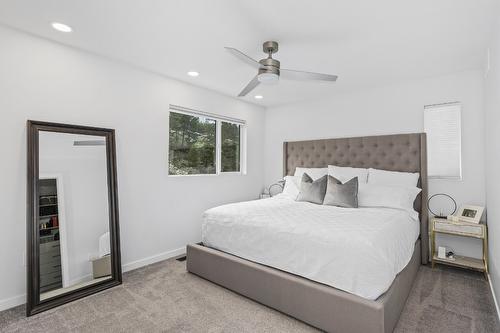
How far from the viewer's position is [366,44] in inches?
98.7

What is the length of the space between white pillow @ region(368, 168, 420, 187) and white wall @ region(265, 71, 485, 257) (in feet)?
1.00

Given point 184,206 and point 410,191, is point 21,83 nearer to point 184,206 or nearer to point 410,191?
point 184,206

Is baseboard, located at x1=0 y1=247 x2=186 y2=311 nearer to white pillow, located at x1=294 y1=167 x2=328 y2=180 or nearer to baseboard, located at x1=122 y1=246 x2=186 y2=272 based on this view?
baseboard, located at x1=122 y1=246 x2=186 y2=272

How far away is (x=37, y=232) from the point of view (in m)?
2.26

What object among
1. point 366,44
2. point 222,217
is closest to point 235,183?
point 222,217

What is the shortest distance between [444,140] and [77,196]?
14.0 ft

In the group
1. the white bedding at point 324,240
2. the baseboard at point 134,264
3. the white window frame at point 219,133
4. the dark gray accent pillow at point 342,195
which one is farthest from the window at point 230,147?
the dark gray accent pillow at point 342,195

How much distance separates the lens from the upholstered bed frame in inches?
67.5

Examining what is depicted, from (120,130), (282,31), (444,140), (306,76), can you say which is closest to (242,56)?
(282,31)

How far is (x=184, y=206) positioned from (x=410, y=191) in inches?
114

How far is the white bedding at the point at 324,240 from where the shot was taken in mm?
1744

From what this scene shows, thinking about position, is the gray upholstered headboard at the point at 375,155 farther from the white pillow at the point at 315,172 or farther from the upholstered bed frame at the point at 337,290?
the white pillow at the point at 315,172

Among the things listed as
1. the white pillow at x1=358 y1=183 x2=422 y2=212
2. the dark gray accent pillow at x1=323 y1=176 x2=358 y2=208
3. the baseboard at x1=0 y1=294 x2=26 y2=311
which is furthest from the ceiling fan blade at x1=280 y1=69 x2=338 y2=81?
the baseboard at x1=0 y1=294 x2=26 y2=311

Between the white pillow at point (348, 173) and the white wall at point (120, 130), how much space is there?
1.68 meters
